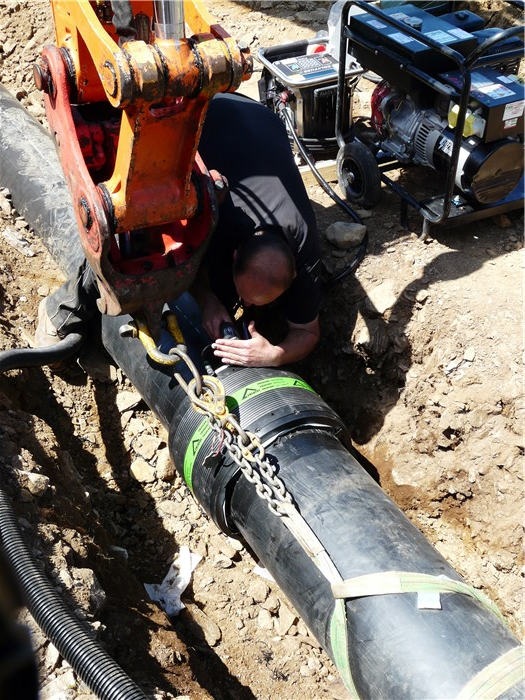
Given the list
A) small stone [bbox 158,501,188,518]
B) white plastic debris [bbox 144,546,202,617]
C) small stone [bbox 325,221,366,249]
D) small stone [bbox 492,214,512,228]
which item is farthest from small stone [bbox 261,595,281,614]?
small stone [bbox 492,214,512,228]

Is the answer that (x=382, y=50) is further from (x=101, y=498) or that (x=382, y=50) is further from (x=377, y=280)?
(x=101, y=498)

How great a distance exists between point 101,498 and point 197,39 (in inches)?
85.0

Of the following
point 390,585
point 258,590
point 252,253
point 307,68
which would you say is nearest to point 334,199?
point 307,68

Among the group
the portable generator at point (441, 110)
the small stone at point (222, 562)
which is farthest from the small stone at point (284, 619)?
the portable generator at point (441, 110)

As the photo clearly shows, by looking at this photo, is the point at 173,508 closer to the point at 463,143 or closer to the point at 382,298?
the point at 382,298

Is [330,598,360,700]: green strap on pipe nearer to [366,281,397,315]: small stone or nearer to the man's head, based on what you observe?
the man's head

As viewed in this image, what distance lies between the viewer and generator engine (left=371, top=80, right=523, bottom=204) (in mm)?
3588

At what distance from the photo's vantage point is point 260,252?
2.97 meters

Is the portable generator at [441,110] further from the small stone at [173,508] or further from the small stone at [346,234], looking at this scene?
the small stone at [173,508]

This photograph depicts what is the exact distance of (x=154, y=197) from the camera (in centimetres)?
230

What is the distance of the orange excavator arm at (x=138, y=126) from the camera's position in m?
1.96

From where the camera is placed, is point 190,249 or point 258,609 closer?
point 190,249

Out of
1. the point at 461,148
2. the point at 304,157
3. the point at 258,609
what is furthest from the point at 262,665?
the point at 304,157

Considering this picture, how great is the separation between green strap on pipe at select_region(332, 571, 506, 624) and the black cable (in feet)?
6.45
